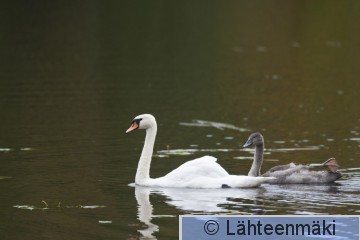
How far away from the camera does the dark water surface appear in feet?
54.4

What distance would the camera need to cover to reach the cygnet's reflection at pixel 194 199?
1619cm

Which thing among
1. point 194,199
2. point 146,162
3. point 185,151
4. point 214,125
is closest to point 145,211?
point 194,199

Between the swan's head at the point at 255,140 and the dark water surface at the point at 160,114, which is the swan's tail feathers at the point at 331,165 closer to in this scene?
the dark water surface at the point at 160,114

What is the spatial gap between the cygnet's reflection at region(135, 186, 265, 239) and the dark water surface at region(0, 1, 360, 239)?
0.10ft

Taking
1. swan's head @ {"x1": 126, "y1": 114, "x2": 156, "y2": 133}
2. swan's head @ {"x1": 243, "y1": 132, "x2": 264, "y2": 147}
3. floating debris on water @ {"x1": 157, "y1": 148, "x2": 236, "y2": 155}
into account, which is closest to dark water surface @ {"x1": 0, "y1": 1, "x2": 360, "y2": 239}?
floating debris on water @ {"x1": 157, "y1": 148, "x2": 236, "y2": 155}

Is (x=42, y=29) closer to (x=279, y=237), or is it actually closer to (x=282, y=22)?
(x=282, y=22)

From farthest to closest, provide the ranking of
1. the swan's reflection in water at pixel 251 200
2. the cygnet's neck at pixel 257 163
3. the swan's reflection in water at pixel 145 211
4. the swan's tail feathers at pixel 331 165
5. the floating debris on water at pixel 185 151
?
the floating debris on water at pixel 185 151
the cygnet's neck at pixel 257 163
the swan's tail feathers at pixel 331 165
the swan's reflection in water at pixel 251 200
the swan's reflection in water at pixel 145 211

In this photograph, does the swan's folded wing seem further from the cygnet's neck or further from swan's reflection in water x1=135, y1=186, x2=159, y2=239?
the cygnet's neck

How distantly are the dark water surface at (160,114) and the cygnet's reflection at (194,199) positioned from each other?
31 millimetres

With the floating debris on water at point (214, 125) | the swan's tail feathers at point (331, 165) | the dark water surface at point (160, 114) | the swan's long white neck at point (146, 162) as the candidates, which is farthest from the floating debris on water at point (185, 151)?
the swan's tail feathers at point (331, 165)

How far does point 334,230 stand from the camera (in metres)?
14.9

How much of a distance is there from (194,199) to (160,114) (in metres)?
11.2

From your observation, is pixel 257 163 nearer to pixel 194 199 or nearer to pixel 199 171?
pixel 199 171

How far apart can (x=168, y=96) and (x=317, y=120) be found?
6.15 metres
